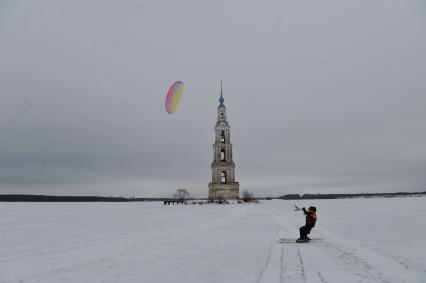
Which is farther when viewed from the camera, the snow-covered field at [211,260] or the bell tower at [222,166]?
the bell tower at [222,166]

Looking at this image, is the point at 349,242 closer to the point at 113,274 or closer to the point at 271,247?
the point at 271,247

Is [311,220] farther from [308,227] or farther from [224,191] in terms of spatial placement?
[224,191]

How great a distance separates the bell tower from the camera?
104250mm

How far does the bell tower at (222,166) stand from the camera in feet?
342

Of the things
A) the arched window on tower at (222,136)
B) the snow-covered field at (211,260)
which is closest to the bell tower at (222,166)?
the arched window on tower at (222,136)

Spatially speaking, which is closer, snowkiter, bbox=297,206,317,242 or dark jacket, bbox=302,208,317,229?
snowkiter, bbox=297,206,317,242

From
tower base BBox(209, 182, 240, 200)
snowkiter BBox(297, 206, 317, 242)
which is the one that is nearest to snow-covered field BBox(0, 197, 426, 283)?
snowkiter BBox(297, 206, 317, 242)

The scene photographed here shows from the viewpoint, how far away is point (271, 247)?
1430 cm

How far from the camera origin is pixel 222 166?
107 metres

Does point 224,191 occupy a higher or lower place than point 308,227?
higher

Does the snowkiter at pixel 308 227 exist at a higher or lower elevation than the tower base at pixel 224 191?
lower

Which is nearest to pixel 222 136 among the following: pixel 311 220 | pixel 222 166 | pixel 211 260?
pixel 222 166

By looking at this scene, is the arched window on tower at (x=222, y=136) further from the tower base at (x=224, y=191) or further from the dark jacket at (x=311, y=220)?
the dark jacket at (x=311, y=220)

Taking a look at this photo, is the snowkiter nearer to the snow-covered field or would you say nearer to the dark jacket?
the dark jacket
